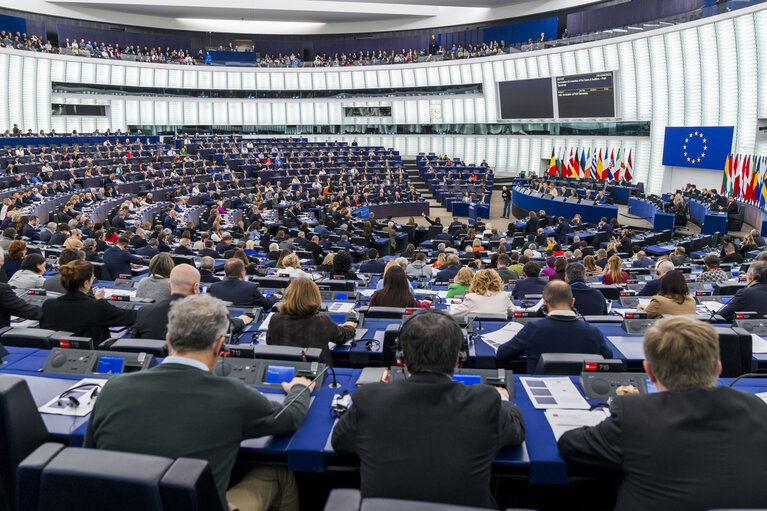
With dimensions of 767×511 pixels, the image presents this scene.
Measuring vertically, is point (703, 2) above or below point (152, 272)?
above

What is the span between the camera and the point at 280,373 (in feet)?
9.68

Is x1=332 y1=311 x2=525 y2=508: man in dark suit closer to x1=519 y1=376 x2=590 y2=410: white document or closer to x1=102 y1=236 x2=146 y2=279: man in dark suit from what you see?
x1=519 y1=376 x2=590 y2=410: white document

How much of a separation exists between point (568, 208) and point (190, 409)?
1841 cm

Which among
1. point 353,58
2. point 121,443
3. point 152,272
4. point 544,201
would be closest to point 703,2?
point 544,201

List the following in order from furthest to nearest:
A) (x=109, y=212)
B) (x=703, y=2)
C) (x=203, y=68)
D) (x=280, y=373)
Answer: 1. (x=203, y=68)
2. (x=703, y=2)
3. (x=109, y=212)
4. (x=280, y=373)

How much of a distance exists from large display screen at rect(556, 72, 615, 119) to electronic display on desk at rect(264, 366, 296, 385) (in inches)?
949

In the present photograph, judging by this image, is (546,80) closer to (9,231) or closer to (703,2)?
(703,2)

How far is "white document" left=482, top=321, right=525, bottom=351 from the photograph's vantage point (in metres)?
4.03

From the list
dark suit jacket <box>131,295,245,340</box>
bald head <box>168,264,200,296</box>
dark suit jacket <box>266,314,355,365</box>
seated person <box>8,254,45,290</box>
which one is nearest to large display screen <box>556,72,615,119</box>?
seated person <box>8,254,45,290</box>

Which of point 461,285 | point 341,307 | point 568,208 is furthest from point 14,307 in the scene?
point 568,208

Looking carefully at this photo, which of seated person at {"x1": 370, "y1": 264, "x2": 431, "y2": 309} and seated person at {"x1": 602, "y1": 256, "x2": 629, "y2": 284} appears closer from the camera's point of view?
seated person at {"x1": 370, "y1": 264, "x2": 431, "y2": 309}

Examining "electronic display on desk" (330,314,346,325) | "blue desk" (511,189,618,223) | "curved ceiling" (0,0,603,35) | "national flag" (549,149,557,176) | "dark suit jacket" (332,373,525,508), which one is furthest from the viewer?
"curved ceiling" (0,0,603,35)

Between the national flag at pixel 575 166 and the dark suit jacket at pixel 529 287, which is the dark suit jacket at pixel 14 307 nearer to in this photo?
the dark suit jacket at pixel 529 287

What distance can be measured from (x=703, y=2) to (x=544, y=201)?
10.6 m
